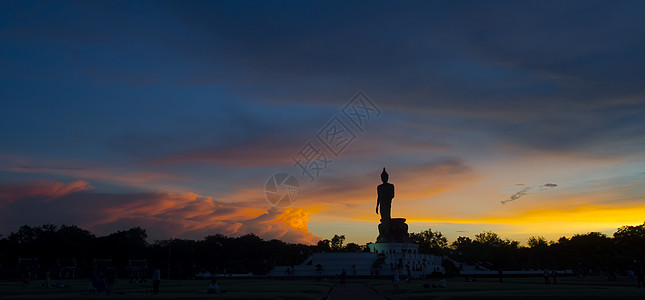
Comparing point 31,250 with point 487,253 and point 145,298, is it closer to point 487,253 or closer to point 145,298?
point 145,298

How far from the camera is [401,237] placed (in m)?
97.1

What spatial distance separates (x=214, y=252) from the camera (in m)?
113

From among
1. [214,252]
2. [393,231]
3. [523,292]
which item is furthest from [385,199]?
[523,292]

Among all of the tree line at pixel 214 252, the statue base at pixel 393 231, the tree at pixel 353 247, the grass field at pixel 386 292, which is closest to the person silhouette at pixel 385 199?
the statue base at pixel 393 231

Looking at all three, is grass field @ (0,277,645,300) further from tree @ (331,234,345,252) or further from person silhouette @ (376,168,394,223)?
tree @ (331,234,345,252)

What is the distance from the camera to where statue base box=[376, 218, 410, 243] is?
95.7 metres

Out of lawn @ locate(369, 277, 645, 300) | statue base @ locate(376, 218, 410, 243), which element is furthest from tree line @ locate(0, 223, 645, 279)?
lawn @ locate(369, 277, 645, 300)

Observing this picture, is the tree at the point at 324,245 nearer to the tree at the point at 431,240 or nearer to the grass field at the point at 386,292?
the tree at the point at 431,240

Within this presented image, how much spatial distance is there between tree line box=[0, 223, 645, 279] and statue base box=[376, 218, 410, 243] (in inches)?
383

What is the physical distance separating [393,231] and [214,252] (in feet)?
137

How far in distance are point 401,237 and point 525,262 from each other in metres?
Answer: 27.5

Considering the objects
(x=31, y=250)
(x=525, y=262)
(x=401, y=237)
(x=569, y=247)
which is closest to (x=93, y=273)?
(x=401, y=237)

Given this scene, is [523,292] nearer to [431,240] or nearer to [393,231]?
[393,231]

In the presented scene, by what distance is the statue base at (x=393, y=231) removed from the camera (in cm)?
9569
